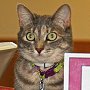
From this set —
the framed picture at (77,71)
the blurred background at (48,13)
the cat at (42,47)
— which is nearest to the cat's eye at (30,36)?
the cat at (42,47)

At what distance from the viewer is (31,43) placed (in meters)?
0.64

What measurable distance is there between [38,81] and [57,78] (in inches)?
2.0

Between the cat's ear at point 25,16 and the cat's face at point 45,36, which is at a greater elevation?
the cat's ear at point 25,16

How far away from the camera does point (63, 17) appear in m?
0.64

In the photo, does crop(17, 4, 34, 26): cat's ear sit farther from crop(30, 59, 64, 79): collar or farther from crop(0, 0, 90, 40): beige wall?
crop(0, 0, 90, 40): beige wall

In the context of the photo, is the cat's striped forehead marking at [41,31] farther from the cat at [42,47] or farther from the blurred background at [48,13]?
the blurred background at [48,13]

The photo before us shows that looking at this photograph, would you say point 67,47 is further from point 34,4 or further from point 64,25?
point 34,4

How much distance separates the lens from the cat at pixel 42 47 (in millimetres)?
626

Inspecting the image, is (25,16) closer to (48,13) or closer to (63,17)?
(63,17)

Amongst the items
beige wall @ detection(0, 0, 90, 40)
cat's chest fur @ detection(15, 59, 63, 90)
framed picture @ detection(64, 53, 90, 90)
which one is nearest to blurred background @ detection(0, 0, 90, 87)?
beige wall @ detection(0, 0, 90, 40)

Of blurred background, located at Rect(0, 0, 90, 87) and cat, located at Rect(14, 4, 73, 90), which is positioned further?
blurred background, located at Rect(0, 0, 90, 87)

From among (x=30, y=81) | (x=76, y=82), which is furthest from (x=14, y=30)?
(x=76, y=82)

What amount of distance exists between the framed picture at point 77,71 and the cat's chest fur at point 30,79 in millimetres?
98

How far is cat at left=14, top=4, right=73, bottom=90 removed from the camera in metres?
0.63
